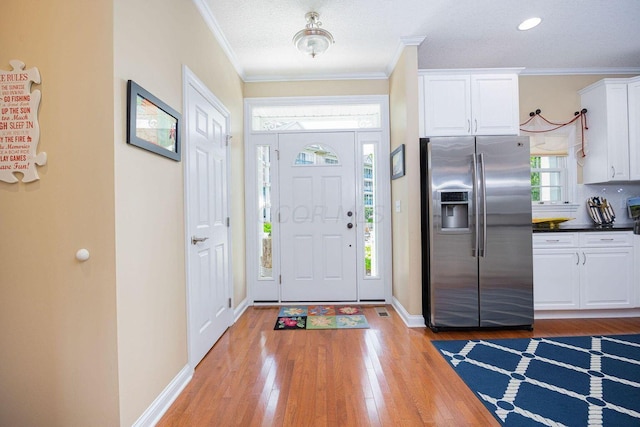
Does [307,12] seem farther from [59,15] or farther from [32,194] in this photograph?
[32,194]

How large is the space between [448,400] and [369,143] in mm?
2645

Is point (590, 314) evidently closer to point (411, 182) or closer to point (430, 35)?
point (411, 182)

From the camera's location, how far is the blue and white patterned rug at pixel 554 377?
161cm

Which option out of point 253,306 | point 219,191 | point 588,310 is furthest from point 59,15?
point 588,310

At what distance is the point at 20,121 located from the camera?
135 centimetres

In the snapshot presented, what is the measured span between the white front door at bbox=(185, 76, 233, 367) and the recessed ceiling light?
110 inches

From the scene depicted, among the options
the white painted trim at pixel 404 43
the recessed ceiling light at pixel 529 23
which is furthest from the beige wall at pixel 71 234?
the recessed ceiling light at pixel 529 23

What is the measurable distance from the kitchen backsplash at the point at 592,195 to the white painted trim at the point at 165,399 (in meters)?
3.92

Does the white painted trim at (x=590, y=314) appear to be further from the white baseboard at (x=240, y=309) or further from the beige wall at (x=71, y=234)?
the beige wall at (x=71, y=234)

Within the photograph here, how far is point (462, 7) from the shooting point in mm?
2395

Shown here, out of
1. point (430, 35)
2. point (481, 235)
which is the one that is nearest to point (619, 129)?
point (481, 235)

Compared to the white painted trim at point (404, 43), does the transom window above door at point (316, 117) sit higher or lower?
lower

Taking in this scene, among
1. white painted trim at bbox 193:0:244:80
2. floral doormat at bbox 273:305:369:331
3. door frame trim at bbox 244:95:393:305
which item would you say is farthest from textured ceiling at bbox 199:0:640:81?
floral doormat at bbox 273:305:369:331

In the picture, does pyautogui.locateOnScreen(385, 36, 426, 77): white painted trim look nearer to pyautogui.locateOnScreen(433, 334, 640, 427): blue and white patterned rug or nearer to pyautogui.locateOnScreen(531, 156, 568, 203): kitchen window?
pyautogui.locateOnScreen(531, 156, 568, 203): kitchen window
